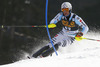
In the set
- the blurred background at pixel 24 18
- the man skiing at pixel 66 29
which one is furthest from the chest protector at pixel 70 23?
the blurred background at pixel 24 18

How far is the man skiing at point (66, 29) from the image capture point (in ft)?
22.6

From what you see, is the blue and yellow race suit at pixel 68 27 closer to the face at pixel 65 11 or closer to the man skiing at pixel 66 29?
the man skiing at pixel 66 29

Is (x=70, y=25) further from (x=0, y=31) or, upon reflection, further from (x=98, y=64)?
Answer: (x=0, y=31)

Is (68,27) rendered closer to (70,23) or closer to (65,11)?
(70,23)

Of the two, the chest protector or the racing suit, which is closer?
the racing suit

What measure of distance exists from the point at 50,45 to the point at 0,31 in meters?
15.6

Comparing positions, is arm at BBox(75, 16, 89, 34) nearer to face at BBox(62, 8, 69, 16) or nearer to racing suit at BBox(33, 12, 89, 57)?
racing suit at BBox(33, 12, 89, 57)

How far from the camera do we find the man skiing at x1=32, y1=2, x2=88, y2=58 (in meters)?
6.88

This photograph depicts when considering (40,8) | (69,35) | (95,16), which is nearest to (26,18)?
(40,8)

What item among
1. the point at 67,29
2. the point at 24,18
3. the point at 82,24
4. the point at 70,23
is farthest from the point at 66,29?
the point at 24,18

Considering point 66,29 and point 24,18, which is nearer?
point 66,29

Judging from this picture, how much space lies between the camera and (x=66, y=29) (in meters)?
7.39

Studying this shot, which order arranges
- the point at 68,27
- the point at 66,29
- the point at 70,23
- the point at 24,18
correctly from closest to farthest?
the point at 70,23, the point at 68,27, the point at 66,29, the point at 24,18

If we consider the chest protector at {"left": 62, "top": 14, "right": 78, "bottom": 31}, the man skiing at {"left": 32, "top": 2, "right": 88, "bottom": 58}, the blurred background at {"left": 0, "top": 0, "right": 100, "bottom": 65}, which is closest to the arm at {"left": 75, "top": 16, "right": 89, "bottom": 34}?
the man skiing at {"left": 32, "top": 2, "right": 88, "bottom": 58}
